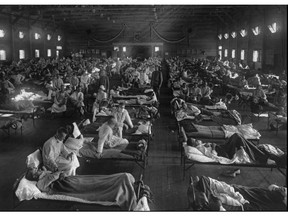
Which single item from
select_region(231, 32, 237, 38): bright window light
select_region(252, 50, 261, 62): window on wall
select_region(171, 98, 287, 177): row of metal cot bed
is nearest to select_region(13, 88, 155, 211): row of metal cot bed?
select_region(171, 98, 287, 177): row of metal cot bed

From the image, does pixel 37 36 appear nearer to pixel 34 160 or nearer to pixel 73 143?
pixel 73 143

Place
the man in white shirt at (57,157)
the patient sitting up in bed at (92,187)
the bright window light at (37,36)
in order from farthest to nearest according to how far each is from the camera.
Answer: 1. the bright window light at (37,36)
2. the man in white shirt at (57,157)
3. the patient sitting up in bed at (92,187)

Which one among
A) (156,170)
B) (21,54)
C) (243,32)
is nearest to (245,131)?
(156,170)

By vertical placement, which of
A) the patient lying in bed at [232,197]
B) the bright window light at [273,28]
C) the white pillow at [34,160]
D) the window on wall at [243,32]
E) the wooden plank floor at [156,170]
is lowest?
the wooden plank floor at [156,170]

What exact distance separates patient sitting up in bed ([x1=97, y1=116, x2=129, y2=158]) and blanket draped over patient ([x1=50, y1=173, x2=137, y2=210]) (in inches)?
49.3

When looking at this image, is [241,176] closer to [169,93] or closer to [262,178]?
[262,178]

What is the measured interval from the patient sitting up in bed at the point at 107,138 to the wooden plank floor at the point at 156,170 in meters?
0.38

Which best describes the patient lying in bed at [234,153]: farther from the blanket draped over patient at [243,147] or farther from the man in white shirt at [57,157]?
the man in white shirt at [57,157]

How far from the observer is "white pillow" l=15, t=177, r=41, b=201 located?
447 centimetres

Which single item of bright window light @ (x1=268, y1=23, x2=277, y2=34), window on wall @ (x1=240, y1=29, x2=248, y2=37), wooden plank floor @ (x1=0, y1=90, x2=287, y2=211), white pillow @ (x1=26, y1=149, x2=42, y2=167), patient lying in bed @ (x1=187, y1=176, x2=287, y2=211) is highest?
window on wall @ (x1=240, y1=29, x2=248, y2=37)

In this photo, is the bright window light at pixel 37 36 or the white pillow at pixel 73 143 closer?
the white pillow at pixel 73 143

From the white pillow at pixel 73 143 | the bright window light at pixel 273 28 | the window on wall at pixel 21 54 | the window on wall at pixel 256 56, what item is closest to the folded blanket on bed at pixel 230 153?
the white pillow at pixel 73 143

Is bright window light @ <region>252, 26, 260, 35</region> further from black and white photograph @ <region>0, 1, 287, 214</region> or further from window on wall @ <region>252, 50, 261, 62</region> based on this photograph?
window on wall @ <region>252, 50, 261, 62</region>

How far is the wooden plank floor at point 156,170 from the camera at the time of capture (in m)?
4.82
